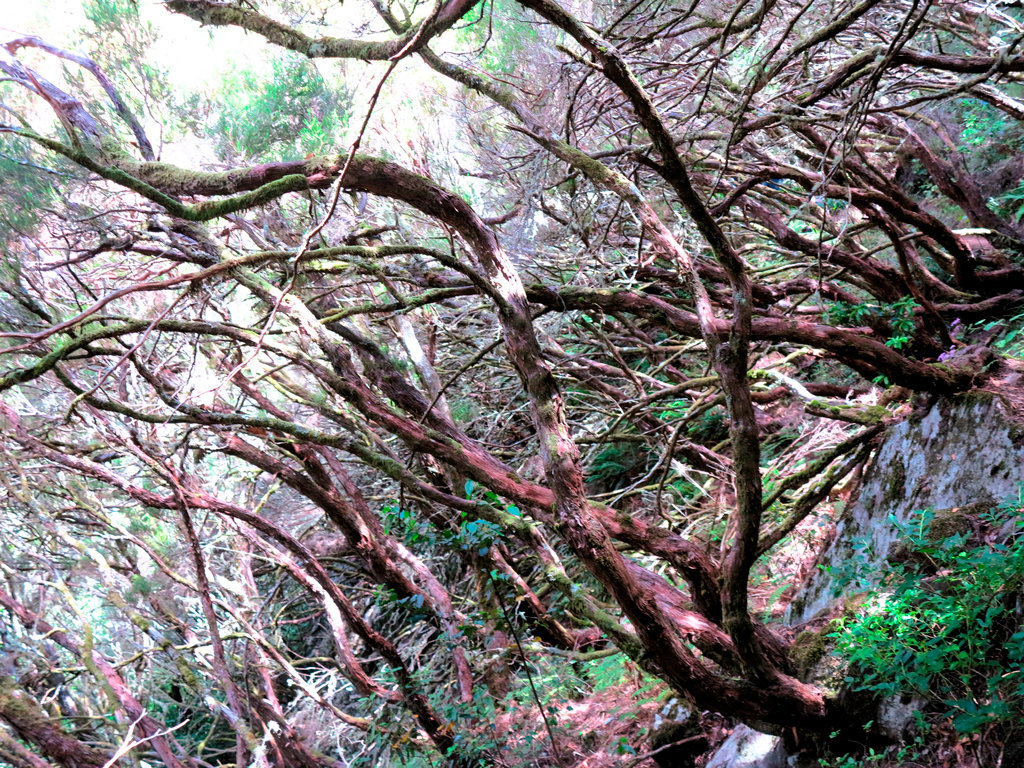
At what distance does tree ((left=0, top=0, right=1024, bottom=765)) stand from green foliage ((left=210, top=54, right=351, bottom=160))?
35mm

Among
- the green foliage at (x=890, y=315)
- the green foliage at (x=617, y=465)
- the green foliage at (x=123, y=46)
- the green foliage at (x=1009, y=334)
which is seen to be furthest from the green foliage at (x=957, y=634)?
the green foliage at (x=123, y=46)

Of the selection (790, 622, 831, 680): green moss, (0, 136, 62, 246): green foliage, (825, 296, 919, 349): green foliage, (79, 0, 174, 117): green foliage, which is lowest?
(790, 622, 831, 680): green moss

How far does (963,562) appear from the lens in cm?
297

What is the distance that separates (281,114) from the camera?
5.49 meters

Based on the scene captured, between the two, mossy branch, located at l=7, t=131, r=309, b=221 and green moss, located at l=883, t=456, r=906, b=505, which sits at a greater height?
green moss, located at l=883, t=456, r=906, b=505

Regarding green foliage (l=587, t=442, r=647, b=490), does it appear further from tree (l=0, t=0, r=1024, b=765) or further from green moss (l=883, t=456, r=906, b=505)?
green moss (l=883, t=456, r=906, b=505)

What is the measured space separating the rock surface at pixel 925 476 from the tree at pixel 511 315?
0.17 m

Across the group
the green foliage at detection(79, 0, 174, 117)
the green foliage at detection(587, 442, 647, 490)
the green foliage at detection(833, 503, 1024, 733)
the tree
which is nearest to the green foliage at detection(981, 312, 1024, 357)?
the tree

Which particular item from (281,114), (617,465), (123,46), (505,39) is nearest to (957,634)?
Answer: (617,465)

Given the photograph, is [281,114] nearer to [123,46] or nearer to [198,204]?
[123,46]

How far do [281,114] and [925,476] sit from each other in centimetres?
494

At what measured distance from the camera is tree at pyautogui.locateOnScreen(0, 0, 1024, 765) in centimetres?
310

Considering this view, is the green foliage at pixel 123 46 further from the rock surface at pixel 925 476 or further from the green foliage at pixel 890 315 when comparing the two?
the rock surface at pixel 925 476

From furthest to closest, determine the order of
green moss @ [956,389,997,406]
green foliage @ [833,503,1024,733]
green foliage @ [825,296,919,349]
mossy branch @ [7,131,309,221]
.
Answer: green foliage @ [825,296,919,349] < green moss @ [956,389,997,406] < mossy branch @ [7,131,309,221] < green foliage @ [833,503,1024,733]
